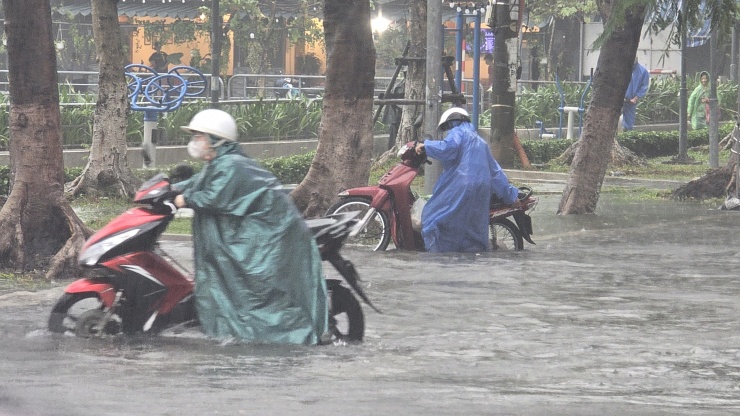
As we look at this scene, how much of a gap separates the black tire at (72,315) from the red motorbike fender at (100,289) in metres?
0.04

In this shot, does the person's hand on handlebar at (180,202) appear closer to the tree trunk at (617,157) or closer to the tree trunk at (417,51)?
the tree trunk at (417,51)

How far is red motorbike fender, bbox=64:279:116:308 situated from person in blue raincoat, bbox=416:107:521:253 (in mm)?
5036

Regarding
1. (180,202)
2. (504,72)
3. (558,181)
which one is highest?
(504,72)

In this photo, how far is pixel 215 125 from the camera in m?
7.89

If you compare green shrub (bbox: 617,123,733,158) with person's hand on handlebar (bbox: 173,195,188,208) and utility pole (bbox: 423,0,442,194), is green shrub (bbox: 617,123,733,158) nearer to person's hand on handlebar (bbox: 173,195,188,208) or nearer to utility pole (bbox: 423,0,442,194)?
utility pole (bbox: 423,0,442,194)

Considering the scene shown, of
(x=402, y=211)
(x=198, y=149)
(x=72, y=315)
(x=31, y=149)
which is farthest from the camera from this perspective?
(x=402, y=211)


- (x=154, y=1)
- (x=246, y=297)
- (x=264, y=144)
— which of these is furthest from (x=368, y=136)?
(x=154, y=1)

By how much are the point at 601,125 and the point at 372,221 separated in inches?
195

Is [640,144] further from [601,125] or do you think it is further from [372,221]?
[372,221]

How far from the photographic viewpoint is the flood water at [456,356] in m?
6.45

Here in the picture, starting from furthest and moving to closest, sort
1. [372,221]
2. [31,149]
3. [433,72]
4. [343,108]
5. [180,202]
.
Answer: [433,72], [343,108], [372,221], [31,149], [180,202]

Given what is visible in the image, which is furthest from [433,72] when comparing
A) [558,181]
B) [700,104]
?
[700,104]

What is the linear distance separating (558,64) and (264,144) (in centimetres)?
2509

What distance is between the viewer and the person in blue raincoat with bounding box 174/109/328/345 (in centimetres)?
785
